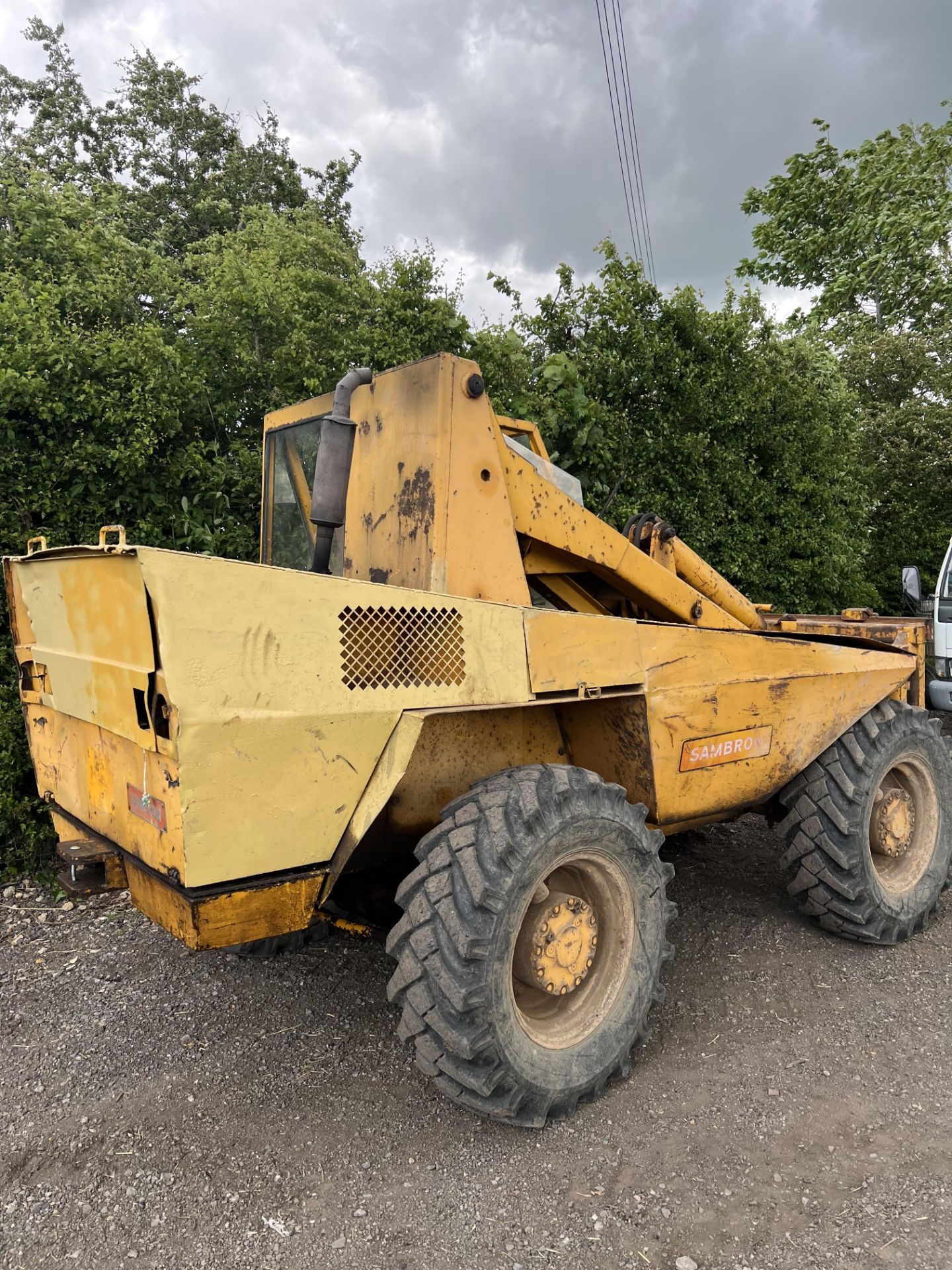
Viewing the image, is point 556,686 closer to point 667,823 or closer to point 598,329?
point 667,823

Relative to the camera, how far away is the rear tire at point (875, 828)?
3615mm

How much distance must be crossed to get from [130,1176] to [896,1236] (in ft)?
6.78

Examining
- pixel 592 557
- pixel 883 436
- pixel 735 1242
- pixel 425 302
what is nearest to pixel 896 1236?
pixel 735 1242

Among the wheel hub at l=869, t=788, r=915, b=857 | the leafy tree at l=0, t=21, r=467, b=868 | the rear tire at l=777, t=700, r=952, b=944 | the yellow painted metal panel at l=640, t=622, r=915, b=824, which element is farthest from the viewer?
the leafy tree at l=0, t=21, r=467, b=868

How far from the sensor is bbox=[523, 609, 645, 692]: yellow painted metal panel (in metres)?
2.57

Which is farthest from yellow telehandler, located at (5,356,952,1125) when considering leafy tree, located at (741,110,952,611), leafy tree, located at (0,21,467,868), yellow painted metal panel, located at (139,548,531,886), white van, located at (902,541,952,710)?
Answer: leafy tree, located at (741,110,952,611)

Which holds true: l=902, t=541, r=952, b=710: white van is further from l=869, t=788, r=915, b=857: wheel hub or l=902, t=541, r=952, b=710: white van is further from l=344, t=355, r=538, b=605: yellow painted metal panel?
l=344, t=355, r=538, b=605: yellow painted metal panel

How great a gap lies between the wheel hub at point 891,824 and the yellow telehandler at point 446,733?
0.17 metres

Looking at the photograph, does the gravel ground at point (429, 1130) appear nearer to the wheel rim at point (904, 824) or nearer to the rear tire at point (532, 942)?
the rear tire at point (532, 942)

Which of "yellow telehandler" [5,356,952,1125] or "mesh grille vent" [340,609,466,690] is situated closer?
"yellow telehandler" [5,356,952,1125]

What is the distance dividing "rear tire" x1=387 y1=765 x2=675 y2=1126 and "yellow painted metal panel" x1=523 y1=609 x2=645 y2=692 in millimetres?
300

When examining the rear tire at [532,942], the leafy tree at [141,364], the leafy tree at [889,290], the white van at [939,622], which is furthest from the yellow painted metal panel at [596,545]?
the leafy tree at [889,290]

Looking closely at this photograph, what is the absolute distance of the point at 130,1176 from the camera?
2307mm

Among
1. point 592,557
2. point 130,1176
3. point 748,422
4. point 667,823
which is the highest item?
point 748,422
